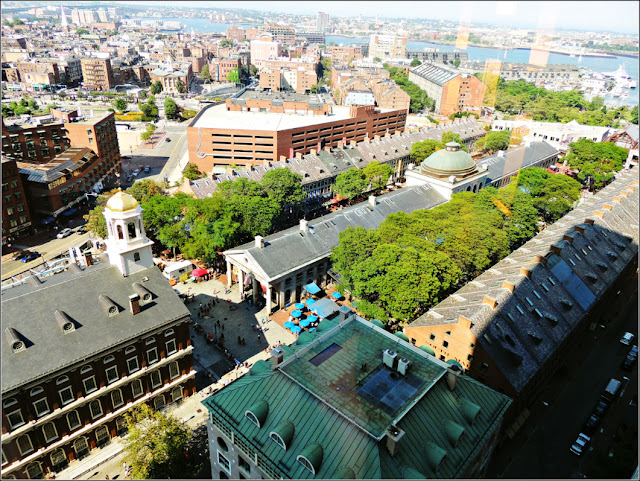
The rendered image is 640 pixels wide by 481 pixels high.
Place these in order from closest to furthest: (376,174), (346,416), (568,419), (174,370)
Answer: (346,416)
(174,370)
(568,419)
(376,174)

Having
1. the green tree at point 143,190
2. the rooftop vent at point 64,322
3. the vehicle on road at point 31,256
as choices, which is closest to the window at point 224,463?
the rooftop vent at point 64,322

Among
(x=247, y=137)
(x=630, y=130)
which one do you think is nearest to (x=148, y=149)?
(x=247, y=137)

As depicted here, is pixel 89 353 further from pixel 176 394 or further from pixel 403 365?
pixel 403 365

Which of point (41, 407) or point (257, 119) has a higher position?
point (257, 119)

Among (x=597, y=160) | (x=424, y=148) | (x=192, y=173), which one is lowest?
(x=192, y=173)

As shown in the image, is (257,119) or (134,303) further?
(257,119)

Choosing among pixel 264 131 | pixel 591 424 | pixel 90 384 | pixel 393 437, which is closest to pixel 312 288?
pixel 90 384

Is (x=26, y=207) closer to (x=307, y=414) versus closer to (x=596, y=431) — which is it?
(x=307, y=414)
